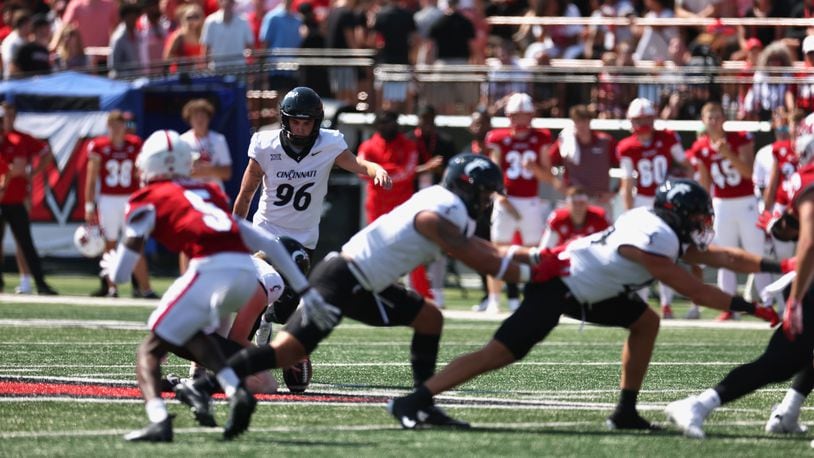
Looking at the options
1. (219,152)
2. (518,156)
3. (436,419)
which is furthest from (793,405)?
(219,152)

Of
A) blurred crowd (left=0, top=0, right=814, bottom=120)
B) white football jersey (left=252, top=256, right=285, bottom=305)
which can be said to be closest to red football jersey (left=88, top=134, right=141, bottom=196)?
blurred crowd (left=0, top=0, right=814, bottom=120)

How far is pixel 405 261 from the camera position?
7.43 meters

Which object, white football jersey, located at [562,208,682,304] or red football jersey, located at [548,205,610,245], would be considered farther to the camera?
red football jersey, located at [548,205,610,245]

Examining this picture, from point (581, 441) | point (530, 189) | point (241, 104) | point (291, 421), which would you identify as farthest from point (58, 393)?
point (241, 104)

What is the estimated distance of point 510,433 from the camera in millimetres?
7281

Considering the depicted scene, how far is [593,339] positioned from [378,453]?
22.4 ft

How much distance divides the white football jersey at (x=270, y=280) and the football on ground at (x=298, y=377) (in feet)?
1.34

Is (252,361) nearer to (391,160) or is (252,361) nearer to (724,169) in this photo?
(724,169)

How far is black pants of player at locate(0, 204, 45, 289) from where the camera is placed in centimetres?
1693

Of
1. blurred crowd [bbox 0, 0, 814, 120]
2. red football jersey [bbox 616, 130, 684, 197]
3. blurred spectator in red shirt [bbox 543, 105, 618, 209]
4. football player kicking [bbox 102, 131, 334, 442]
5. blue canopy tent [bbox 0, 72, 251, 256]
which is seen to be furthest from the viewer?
blue canopy tent [bbox 0, 72, 251, 256]

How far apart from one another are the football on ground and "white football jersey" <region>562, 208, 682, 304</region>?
80.2 inches

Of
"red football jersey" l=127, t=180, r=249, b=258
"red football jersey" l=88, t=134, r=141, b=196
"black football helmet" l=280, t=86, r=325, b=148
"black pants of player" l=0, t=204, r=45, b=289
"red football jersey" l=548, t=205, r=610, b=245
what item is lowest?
"black pants of player" l=0, t=204, r=45, b=289

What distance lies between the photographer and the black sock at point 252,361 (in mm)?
7223

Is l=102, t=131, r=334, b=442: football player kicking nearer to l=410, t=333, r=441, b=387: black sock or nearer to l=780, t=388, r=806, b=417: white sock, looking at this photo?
l=410, t=333, r=441, b=387: black sock
